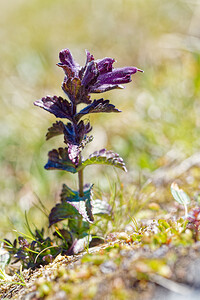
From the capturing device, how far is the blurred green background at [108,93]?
11.1 ft

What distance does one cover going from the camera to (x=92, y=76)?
179 centimetres

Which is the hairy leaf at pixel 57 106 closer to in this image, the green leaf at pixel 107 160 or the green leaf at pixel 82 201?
the green leaf at pixel 107 160

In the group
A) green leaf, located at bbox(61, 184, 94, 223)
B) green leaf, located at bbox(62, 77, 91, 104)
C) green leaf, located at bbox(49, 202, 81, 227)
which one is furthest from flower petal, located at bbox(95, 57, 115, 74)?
green leaf, located at bbox(49, 202, 81, 227)

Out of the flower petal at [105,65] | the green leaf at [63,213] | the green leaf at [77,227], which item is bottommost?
the green leaf at [77,227]

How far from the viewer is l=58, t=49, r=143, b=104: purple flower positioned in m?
1.77

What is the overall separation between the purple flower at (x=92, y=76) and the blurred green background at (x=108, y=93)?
0.83 m

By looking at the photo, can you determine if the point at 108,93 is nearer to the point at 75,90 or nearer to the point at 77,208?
the point at 75,90

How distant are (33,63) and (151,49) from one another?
5.87 ft

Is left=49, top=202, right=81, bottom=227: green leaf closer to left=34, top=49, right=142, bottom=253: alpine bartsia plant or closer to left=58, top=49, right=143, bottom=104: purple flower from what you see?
left=34, top=49, right=142, bottom=253: alpine bartsia plant

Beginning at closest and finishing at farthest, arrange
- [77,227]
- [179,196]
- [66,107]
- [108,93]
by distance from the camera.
→ [66,107], [179,196], [77,227], [108,93]

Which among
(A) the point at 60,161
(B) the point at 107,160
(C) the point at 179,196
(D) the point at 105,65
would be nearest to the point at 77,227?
(A) the point at 60,161

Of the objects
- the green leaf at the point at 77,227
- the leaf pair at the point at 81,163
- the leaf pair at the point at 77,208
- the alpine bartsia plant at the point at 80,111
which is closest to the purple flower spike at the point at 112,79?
the alpine bartsia plant at the point at 80,111

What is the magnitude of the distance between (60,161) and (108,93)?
8.50 feet

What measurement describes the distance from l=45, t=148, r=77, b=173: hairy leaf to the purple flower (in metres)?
0.35
